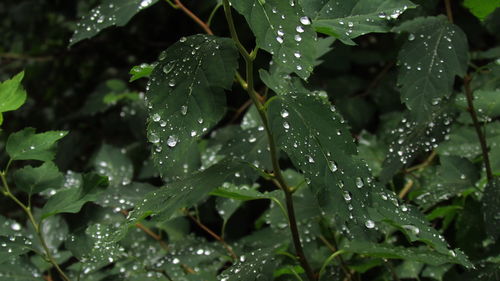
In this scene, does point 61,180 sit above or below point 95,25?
below

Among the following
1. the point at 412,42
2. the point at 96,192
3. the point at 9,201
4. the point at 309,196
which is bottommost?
the point at 9,201

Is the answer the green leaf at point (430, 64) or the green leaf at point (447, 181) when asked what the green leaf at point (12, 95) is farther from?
the green leaf at point (447, 181)

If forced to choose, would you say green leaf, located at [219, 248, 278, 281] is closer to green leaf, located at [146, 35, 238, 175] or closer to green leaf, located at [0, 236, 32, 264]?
green leaf, located at [146, 35, 238, 175]

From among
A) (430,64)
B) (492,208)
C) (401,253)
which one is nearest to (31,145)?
(401,253)

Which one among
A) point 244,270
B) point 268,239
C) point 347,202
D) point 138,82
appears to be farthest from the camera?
point 138,82

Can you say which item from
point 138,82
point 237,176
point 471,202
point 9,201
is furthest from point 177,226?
point 138,82

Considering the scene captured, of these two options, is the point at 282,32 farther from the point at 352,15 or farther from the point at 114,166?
the point at 114,166

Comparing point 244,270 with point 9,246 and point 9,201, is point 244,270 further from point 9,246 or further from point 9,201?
point 9,201

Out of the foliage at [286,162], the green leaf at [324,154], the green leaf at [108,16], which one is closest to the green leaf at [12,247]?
the foliage at [286,162]
